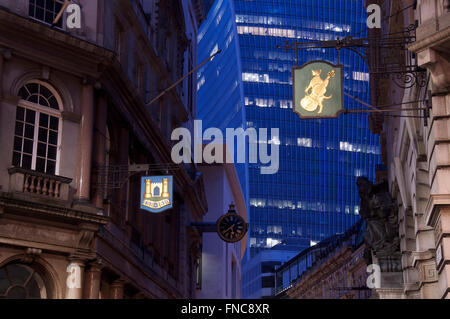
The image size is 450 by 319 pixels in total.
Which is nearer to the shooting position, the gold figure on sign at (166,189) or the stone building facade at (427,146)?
the stone building facade at (427,146)

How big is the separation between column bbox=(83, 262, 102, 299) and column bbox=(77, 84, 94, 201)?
2527mm

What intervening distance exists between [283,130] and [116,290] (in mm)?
159611

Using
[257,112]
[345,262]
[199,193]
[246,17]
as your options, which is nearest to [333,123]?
[257,112]

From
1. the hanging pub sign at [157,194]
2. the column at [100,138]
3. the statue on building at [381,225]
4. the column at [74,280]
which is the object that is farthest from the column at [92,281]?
the statue on building at [381,225]

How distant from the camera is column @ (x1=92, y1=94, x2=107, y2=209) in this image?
96.6 feet

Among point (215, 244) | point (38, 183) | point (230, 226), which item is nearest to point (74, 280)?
point (38, 183)

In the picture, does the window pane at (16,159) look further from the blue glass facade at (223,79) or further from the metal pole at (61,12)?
the blue glass facade at (223,79)

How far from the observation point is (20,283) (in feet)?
85.8

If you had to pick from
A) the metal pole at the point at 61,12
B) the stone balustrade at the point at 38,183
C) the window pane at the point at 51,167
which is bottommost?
the stone balustrade at the point at 38,183

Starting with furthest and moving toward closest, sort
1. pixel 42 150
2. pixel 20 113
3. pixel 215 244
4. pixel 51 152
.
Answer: pixel 215 244 → pixel 51 152 → pixel 42 150 → pixel 20 113

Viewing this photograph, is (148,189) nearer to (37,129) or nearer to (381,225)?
(37,129)

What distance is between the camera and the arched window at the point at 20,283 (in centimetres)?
2556

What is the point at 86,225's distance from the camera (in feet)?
90.1

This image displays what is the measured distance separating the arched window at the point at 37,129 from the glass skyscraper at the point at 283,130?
157 meters
